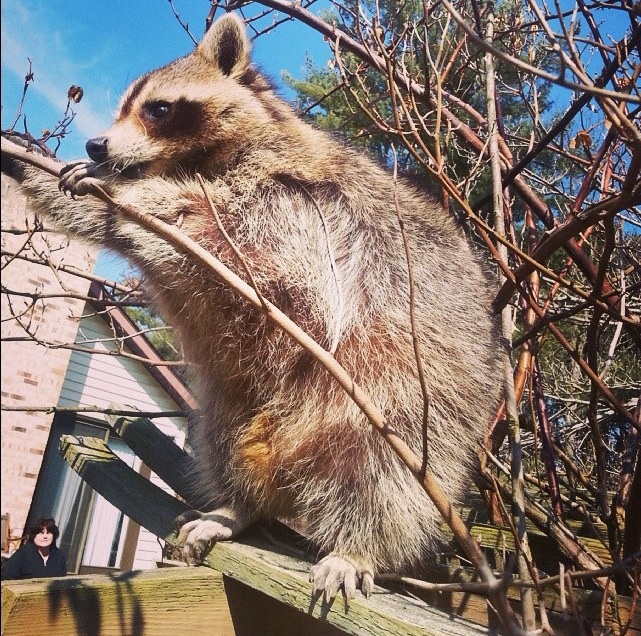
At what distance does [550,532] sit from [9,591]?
164cm

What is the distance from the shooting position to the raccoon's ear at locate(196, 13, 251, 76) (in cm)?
289

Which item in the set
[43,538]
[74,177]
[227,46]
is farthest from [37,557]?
[227,46]

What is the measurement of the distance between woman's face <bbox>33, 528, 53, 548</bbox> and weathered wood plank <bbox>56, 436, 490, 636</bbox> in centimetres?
134

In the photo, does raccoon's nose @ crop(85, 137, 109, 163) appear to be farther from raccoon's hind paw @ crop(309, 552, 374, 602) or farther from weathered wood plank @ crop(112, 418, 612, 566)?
raccoon's hind paw @ crop(309, 552, 374, 602)

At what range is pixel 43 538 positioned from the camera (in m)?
3.72

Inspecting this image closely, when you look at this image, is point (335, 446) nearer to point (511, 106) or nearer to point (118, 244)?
point (118, 244)

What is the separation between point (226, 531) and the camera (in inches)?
80.9

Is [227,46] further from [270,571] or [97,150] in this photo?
[270,571]

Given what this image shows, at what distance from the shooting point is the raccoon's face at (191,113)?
8.18 ft

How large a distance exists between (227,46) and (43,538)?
2.85 metres

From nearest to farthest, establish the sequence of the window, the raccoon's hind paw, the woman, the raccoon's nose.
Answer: the raccoon's hind paw
the raccoon's nose
the woman
the window

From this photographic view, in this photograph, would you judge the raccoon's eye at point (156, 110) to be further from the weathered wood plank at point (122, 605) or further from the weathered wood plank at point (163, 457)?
the weathered wood plank at point (122, 605)

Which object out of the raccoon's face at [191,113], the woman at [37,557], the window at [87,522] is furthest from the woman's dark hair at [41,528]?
the raccoon's face at [191,113]

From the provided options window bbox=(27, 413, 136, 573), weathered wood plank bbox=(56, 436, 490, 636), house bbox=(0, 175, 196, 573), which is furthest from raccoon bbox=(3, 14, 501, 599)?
window bbox=(27, 413, 136, 573)
